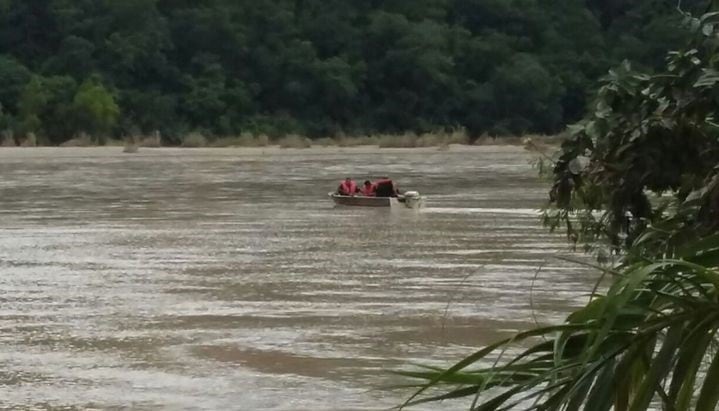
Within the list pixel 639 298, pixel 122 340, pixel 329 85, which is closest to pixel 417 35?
pixel 329 85

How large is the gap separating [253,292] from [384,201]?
12.8 metres

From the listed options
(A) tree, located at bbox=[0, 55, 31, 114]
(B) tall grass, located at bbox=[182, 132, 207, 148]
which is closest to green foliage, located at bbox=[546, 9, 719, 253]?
(B) tall grass, located at bbox=[182, 132, 207, 148]

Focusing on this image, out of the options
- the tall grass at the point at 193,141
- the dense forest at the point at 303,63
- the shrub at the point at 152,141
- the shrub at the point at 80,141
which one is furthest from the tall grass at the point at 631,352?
the dense forest at the point at 303,63

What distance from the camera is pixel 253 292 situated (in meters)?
16.4

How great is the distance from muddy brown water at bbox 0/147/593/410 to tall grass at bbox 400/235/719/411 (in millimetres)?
2568

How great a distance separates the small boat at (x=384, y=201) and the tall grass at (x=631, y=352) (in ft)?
81.7

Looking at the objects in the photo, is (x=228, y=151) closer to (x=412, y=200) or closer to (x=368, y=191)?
(x=368, y=191)

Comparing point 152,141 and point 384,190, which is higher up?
point 384,190

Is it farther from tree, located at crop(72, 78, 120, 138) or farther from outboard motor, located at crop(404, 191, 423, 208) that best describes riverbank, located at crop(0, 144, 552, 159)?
outboard motor, located at crop(404, 191, 423, 208)

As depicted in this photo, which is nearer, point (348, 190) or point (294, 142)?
point (348, 190)

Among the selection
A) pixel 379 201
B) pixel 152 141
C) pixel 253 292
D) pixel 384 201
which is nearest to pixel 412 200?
pixel 384 201

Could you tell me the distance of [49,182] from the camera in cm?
3806

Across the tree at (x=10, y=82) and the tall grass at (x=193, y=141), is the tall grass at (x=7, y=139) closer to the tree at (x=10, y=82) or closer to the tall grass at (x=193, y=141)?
the tree at (x=10, y=82)

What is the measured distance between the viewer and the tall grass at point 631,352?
2.96 m
